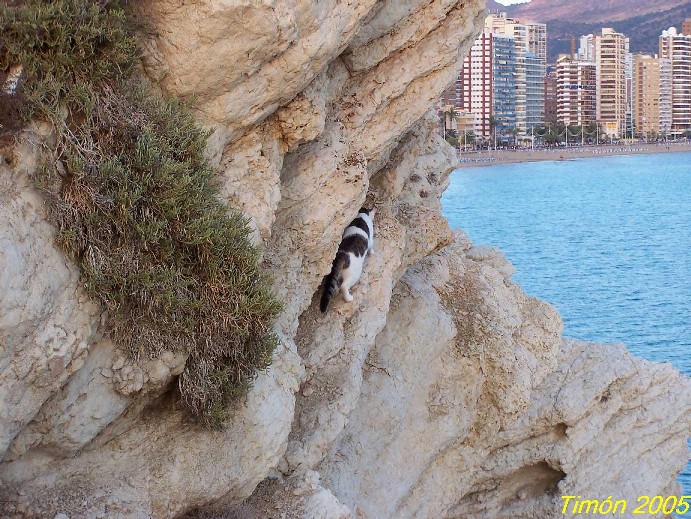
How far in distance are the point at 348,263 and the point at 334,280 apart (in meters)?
0.29

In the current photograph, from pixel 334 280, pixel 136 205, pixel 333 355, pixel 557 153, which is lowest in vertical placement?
pixel 557 153

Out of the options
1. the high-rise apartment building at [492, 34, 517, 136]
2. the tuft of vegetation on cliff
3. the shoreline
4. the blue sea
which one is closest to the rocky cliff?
the tuft of vegetation on cliff

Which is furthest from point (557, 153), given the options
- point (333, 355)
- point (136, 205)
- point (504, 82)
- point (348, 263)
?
point (136, 205)

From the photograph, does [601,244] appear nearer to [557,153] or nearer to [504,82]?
[557,153]

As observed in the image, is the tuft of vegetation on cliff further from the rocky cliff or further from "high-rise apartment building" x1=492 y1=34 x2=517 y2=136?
"high-rise apartment building" x1=492 y1=34 x2=517 y2=136

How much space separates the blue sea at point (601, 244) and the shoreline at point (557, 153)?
85.5ft

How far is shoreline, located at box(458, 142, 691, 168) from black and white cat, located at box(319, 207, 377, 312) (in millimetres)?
120985

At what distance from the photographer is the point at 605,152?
591 feet

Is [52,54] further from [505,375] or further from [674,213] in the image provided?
[674,213]

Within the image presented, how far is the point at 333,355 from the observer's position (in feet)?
36.7

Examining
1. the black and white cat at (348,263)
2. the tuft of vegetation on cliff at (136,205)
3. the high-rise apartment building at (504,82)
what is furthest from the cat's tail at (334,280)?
the high-rise apartment building at (504,82)

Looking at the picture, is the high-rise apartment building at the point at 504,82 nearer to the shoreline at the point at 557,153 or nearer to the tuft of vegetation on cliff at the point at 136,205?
the shoreline at the point at 557,153

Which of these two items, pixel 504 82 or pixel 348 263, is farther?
pixel 504 82

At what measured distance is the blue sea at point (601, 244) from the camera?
31266mm
